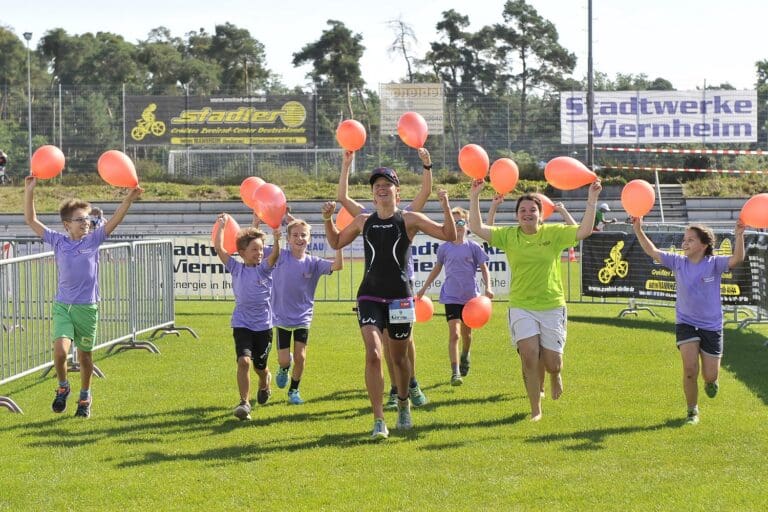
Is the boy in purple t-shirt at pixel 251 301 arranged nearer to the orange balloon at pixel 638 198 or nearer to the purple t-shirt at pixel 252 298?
the purple t-shirt at pixel 252 298

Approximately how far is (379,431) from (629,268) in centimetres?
1070

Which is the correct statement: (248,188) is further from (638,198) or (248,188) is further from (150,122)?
(150,122)

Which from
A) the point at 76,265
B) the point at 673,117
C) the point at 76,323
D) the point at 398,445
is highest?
the point at 673,117

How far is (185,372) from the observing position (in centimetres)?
1200

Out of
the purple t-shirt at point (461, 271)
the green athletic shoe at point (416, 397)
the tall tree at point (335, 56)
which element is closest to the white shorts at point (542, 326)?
the green athletic shoe at point (416, 397)

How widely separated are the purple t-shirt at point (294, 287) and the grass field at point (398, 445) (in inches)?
31.5

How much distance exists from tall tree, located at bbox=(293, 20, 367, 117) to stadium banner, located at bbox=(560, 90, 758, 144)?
25.7 meters

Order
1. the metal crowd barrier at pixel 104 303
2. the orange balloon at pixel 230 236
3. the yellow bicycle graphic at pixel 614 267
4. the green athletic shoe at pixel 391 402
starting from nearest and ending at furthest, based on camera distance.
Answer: the green athletic shoe at pixel 391 402
the orange balloon at pixel 230 236
the metal crowd barrier at pixel 104 303
the yellow bicycle graphic at pixel 614 267

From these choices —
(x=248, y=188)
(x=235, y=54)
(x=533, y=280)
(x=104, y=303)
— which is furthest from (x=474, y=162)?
(x=235, y=54)

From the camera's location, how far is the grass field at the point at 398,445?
6.37 m

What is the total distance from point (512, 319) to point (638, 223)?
1376mm

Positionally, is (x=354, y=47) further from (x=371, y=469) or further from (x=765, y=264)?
(x=371, y=469)

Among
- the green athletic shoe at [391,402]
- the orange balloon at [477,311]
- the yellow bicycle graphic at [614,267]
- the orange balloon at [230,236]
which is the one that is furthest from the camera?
the yellow bicycle graphic at [614,267]

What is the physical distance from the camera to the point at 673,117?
147 ft
